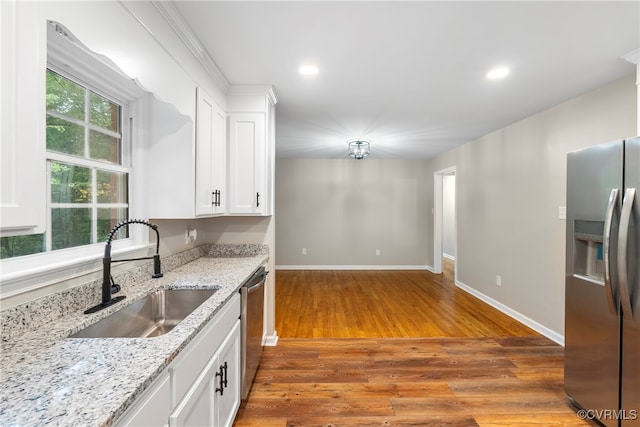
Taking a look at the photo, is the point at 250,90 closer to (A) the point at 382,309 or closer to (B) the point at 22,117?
(B) the point at 22,117

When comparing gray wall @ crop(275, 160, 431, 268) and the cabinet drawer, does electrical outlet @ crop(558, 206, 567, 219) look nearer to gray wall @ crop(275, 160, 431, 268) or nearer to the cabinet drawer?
the cabinet drawer

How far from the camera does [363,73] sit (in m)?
2.29

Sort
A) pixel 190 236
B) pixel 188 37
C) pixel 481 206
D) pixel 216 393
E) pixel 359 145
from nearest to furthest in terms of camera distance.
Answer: pixel 216 393 → pixel 188 37 → pixel 190 236 → pixel 481 206 → pixel 359 145

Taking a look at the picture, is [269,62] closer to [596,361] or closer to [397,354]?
[397,354]

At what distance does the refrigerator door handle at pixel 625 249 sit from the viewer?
1532mm

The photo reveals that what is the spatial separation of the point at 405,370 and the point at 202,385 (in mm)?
1789

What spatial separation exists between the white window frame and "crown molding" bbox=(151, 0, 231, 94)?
17.0 inches

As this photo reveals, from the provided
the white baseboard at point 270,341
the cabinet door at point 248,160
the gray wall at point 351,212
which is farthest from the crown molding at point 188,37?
the gray wall at point 351,212

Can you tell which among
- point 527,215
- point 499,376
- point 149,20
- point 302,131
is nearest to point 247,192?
point 149,20

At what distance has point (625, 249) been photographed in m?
1.53

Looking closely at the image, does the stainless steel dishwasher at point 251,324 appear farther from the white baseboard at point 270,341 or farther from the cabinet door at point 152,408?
the cabinet door at point 152,408

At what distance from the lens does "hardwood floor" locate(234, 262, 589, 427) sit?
1913 mm

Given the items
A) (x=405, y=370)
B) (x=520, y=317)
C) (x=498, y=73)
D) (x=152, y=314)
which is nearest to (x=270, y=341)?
(x=405, y=370)
